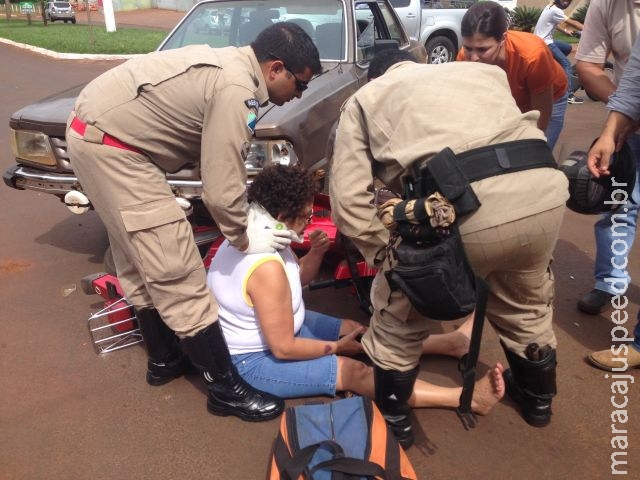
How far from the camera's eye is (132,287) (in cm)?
262

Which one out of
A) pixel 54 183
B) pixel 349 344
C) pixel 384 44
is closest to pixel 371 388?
pixel 349 344

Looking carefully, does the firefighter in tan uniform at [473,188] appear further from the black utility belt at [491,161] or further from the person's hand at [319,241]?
the person's hand at [319,241]

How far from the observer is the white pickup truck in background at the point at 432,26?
11.6m

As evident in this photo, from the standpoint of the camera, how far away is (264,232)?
240 centimetres

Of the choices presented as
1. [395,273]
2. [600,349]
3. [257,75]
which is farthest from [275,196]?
[600,349]

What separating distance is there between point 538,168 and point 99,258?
3.36m

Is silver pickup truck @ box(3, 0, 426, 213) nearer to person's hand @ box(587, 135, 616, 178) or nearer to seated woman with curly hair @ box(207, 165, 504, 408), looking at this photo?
seated woman with curly hair @ box(207, 165, 504, 408)

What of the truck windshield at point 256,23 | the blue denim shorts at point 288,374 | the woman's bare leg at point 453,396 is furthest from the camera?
the truck windshield at point 256,23

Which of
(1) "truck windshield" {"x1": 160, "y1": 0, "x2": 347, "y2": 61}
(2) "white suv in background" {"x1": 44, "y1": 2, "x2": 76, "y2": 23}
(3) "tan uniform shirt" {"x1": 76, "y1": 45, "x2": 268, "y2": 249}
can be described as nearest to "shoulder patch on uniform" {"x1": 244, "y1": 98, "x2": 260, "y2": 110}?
(3) "tan uniform shirt" {"x1": 76, "y1": 45, "x2": 268, "y2": 249}

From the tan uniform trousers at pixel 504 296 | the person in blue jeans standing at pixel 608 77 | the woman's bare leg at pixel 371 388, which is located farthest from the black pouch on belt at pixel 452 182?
the person in blue jeans standing at pixel 608 77

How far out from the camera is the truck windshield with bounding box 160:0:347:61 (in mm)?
4645

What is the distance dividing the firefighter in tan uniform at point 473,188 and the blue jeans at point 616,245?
122 cm

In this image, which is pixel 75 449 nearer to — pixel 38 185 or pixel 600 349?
pixel 38 185

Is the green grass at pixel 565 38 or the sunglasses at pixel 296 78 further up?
the sunglasses at pixel 296 78
